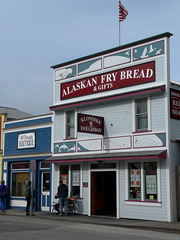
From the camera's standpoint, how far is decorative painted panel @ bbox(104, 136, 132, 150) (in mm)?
17953

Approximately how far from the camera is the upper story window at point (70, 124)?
20.9 meters

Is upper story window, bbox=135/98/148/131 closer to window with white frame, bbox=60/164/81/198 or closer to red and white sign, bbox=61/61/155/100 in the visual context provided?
red and white sign, bbox=61/61/155/100

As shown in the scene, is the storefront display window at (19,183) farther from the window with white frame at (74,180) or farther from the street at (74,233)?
the street at (74,233)

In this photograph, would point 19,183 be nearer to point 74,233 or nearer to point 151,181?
point 151,181

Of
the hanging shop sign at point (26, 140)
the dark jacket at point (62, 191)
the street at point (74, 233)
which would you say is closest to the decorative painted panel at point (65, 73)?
the hanging shop sign at point (26, 140)

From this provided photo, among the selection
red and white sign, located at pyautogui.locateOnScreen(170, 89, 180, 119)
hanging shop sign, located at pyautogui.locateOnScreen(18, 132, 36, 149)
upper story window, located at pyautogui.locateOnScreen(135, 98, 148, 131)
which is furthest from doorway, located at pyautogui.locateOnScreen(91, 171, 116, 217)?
red and white sign, located at pyautogui.locateOnScreen(170, 89, 180, 119)

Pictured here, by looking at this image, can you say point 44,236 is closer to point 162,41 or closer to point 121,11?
point 162,41

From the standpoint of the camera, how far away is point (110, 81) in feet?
62.5

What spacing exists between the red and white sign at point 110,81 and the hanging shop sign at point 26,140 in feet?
11.2

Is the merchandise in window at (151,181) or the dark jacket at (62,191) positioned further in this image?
the dark jacket at (62,191)

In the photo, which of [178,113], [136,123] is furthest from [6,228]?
[178,113]

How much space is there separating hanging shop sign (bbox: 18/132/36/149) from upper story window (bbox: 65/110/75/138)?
283 cm

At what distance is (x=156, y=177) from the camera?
54.9 ft

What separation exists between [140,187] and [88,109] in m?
5.10
